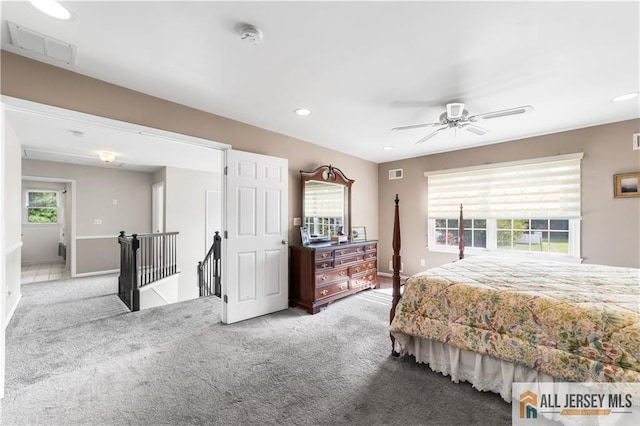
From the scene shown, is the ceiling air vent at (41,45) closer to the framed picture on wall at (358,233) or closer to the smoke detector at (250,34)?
the smoke detector at (250,34)

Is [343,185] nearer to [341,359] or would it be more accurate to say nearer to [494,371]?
[341,359]

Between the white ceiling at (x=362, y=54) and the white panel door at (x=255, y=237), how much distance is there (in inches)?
26.5

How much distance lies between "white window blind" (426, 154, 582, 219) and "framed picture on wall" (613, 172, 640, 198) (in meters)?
0.35

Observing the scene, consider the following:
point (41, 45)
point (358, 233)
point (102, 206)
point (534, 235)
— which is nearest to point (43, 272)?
point (102, 206)

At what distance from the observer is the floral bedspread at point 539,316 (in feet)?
5.00

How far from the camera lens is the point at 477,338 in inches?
76.2

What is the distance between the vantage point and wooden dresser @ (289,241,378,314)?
360 cm

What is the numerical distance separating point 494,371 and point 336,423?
121 cm

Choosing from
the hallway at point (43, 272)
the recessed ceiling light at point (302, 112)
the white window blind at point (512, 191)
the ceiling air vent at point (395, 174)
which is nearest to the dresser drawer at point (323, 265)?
the recessed ceiling light at point (302, 112)

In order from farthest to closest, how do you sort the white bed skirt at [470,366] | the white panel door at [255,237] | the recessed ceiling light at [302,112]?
the white panel door at [255,237], the recessed ceiling light at [302,112], the white bed skirt at [470,366]

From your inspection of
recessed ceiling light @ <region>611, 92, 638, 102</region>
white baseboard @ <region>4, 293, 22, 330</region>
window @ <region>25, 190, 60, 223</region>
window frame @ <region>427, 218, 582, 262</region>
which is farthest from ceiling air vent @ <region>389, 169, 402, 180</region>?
window @ <region>25, 190, 60, 223</region>

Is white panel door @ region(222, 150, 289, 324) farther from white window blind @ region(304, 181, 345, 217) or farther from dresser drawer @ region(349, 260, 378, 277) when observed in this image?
dresser drawer @ region(349, 260, 378, 277)

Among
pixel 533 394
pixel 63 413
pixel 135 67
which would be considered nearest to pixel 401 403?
pixel 533 394

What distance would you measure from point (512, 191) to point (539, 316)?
10.1 feet
